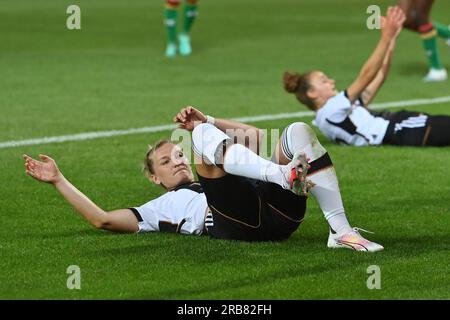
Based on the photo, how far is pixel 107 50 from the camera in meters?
21.4

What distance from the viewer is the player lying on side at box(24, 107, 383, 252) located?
7500mm

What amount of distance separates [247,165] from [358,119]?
5.01 m

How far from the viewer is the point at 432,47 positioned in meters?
17.8

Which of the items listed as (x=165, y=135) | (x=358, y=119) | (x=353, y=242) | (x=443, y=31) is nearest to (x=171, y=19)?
(x=443, y=31)

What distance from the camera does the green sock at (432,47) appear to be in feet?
58.0

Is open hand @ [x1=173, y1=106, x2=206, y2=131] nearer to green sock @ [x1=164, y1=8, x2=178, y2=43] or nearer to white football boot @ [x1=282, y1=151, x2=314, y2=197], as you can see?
white football boot @ [x1=282, y1=151, x2=314, y2=197]

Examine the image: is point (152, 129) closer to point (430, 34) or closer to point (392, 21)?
point (392, 21)

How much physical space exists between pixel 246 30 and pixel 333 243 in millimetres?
16628

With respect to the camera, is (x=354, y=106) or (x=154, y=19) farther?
(x=154, y=19)

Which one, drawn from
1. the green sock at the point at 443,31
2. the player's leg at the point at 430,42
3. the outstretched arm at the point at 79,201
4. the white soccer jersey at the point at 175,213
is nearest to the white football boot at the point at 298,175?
the white soccer jersey at the point at 175,213

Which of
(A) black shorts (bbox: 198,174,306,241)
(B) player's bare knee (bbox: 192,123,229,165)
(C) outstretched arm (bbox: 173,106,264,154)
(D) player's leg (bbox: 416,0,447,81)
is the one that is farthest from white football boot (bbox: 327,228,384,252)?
(D) player's leg (bbox: 416,0,447,81)

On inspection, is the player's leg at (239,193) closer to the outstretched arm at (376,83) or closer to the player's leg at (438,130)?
the player's leg at (438,130)

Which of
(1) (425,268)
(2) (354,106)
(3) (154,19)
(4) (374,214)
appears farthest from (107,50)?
(1) (425,268)

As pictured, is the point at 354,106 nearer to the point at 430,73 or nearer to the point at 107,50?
the point at 430,73
